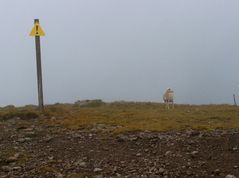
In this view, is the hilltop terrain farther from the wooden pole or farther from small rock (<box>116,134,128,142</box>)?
the wooden pole

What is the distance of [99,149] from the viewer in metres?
14.6

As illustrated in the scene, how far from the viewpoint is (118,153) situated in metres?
14.1

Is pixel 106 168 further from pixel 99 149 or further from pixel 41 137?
pixel 41 137

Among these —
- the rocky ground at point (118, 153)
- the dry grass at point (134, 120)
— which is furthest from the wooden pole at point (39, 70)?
the rocky ground at point (118, 153)

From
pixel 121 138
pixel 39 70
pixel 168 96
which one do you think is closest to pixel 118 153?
pixel 121 138

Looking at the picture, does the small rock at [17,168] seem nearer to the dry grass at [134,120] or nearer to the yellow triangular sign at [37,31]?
the dry grass at [134,120]

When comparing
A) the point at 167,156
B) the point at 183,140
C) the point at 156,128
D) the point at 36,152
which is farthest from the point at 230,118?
the point at 36,152

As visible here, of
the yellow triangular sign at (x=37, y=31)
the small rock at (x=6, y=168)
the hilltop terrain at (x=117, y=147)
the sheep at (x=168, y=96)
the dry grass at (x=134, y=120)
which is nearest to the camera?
the hilltop terrain at (x=117, y=147)

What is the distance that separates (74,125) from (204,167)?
731 centimetres

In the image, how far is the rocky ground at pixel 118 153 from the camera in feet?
40.8

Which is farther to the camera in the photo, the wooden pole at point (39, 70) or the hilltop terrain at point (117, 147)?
the wooden pole at point (39, 70)

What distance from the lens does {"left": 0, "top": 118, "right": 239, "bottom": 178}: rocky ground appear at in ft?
40.8

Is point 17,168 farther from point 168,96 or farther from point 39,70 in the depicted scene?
point 168,96

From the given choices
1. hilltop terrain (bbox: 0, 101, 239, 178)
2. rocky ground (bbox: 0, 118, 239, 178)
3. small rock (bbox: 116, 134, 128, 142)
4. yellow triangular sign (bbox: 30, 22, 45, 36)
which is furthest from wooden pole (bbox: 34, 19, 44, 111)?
small rock (bbox: 116, 134, 128, 142)
